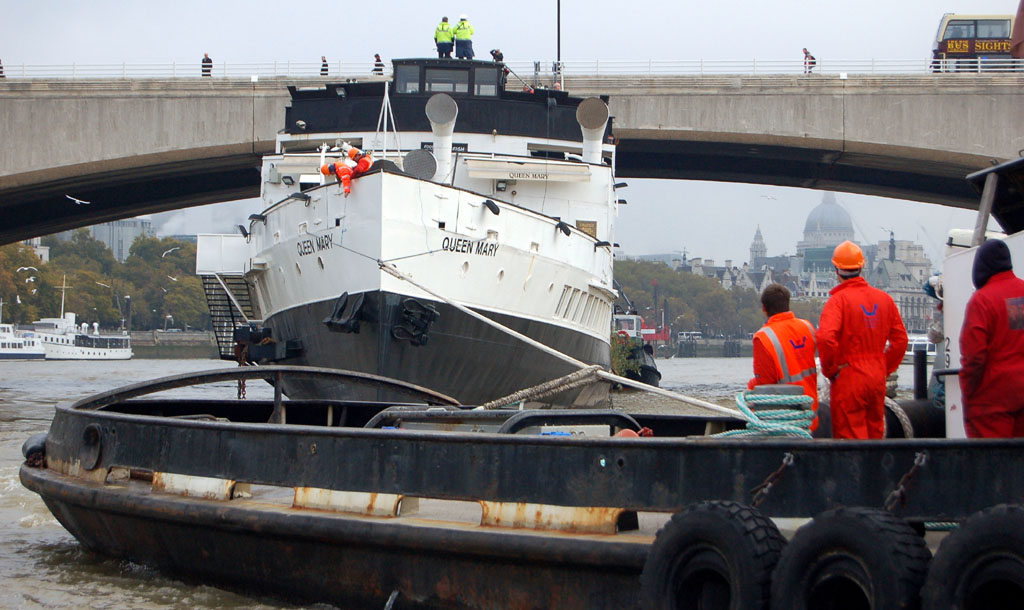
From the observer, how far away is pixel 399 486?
602 centimetres

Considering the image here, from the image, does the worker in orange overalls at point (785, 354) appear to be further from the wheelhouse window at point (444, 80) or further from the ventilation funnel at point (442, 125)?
the wheelhouse window at point (444, 80)

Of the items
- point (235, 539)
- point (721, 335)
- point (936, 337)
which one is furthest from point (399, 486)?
point (721, 335)

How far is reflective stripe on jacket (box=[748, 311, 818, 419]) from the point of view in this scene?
5.82 meters

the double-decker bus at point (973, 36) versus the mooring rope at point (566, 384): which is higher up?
the double-decker bus at point (973, 36)

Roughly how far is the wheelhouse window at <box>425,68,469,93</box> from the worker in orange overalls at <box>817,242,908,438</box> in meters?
17.6

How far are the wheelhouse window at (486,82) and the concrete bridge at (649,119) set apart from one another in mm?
9897

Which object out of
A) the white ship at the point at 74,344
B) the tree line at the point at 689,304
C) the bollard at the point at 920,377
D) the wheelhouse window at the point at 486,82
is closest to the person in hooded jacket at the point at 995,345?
the bollard at the point at 920,377

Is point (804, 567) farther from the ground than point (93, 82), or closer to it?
closer to it

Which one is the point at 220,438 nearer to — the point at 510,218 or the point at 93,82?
the point at 510,218

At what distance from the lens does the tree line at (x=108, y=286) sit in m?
99.6

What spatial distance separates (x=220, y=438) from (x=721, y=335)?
127704 mm

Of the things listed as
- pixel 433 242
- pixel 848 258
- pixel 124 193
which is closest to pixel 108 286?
pixel 124 193

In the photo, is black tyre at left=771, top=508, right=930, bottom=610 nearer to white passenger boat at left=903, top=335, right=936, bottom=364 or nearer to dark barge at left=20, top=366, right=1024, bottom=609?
dark barge at left=20, top=366, right=1024, bottom=609

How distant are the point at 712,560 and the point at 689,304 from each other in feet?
428
